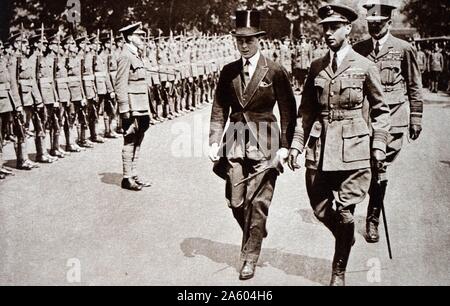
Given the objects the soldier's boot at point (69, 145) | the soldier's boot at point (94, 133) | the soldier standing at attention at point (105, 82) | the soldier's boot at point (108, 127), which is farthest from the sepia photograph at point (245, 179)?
the soldier's boot at point (108, 127)

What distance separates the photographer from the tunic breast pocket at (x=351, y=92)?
15.9 ft

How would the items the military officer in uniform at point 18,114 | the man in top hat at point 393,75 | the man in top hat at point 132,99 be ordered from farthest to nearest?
1. the military officer in uniform at point 18,114
2. the man in top hat at point 132,99
3. the man in top hat at point 393,75

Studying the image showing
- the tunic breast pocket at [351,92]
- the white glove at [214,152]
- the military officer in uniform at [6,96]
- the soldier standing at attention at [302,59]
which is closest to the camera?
the tunic breast pocket at [351,92]

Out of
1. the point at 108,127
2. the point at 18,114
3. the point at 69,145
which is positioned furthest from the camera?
the point at 108,127

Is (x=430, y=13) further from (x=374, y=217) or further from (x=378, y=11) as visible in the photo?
(x=374, y=217)

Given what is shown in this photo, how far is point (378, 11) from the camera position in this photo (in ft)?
20.3

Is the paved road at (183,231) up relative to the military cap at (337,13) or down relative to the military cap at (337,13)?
down

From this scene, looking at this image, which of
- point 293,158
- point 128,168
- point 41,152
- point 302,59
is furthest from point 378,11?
point 302,59

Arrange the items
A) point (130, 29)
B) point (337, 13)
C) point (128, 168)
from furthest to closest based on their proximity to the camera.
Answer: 1. point (128, 168)
2. point (130, 29)
3. point (337, 13)

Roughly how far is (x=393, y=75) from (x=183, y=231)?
2525 mm

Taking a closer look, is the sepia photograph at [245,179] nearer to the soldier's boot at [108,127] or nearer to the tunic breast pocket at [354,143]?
the tunic breast pocket at [354,143]

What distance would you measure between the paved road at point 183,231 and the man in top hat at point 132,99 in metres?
0.37

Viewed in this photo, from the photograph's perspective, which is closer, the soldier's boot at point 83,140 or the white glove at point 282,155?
the white glove at point 282,155
